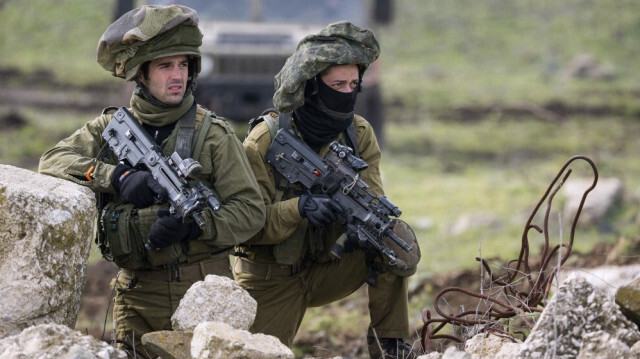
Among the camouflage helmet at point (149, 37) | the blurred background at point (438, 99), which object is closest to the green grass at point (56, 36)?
the blurred background at point (438, 99)

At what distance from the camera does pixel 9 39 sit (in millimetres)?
23516

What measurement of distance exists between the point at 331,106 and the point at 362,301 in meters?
3.39

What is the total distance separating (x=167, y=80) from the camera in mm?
4711

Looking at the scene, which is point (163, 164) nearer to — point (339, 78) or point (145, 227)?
point (145, 227)

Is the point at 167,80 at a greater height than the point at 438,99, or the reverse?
the point at 167,80

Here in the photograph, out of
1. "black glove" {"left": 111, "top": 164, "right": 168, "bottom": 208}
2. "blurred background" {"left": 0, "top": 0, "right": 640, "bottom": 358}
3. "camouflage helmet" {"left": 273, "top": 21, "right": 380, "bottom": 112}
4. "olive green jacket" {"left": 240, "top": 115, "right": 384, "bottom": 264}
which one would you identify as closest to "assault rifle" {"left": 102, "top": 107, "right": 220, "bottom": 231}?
"black glove" {"left": 111, "top": 164, "right": 168, "bottom": 208}

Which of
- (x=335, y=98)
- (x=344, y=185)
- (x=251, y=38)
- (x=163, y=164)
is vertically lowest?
(x=251, y=38)

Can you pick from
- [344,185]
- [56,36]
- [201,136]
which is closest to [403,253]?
[344,185]

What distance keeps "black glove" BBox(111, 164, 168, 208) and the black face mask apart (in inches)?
34.6

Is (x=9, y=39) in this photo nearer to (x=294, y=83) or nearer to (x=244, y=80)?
(x=244, y=80)

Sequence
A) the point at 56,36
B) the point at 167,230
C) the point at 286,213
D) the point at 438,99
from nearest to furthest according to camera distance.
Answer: the point at 167,230 → the point at 286,213 → the point at 438,99 → the point at 56,36

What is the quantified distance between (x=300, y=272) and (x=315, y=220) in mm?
517

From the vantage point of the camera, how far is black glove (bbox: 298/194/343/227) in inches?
188

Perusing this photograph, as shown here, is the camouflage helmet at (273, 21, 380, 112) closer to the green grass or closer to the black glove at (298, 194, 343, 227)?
the black glove at (298, 194, 343, 227)
